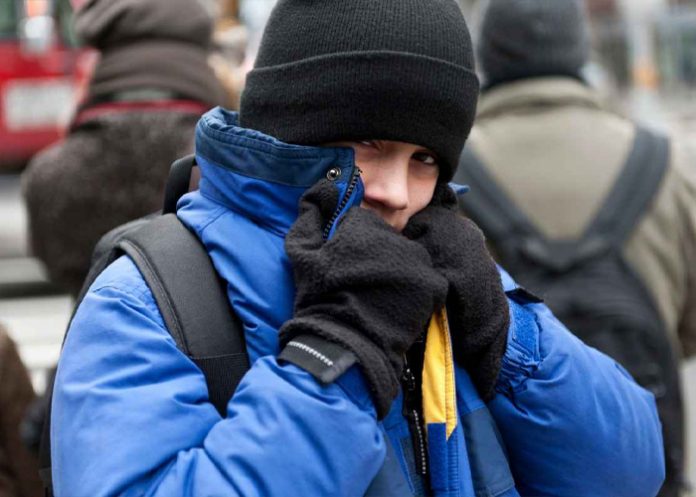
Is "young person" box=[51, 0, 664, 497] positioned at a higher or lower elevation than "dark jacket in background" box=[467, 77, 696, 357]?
higher

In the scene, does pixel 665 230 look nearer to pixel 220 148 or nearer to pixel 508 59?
pixel 508 59

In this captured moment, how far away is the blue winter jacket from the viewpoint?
158 centimetres

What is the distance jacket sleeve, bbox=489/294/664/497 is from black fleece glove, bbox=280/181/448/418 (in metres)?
0.24

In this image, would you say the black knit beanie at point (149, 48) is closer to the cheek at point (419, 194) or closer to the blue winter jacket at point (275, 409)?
the blue winter jacket at point (275, 409)

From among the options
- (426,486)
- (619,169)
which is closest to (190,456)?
(426,486)

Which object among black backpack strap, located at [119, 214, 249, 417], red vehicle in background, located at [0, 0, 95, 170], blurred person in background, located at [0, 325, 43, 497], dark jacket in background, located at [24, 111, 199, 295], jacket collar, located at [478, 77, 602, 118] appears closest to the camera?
black backpack strap, located at [119, 214, 249, 417]

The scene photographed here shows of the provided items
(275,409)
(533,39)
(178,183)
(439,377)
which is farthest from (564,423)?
(533,39)

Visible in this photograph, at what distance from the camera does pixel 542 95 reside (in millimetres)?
3506

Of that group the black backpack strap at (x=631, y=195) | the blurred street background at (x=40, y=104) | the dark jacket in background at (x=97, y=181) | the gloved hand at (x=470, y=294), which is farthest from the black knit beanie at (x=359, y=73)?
the black backpack strap at (x=631, y=195)

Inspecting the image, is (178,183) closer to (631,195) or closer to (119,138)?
(119,138)

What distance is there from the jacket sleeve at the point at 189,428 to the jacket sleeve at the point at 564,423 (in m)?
0.33

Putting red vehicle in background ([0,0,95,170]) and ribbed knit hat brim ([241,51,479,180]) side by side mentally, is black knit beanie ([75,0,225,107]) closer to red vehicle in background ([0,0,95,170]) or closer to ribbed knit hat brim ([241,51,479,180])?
ribbed knit hat brim ([241,51,479,180])

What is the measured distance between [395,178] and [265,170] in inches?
8.2

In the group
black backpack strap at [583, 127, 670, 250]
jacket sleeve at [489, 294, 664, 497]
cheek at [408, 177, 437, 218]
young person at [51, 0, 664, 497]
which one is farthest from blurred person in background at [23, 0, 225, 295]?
jacket sleeve at [489, 294, 664, 497]
